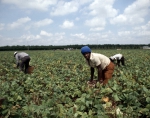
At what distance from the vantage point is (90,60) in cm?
466

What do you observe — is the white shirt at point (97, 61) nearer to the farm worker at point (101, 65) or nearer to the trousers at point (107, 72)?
the farm worker at point (101, 65)

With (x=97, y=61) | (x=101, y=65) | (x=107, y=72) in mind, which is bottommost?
(x=107, y=72)

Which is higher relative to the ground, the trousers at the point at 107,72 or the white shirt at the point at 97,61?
the white shirt at the point at 97,61

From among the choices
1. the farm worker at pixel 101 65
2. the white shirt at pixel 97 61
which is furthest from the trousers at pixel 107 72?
the white shirt at pixel 97 61

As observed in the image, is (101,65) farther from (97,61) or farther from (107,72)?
(97,61)

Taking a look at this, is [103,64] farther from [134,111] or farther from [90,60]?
[134,111]

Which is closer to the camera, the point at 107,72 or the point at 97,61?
the point at 97,61

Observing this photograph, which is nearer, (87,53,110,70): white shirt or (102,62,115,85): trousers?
(87,53,110,70): white shirt

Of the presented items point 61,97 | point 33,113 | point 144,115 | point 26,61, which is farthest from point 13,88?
point 26,61

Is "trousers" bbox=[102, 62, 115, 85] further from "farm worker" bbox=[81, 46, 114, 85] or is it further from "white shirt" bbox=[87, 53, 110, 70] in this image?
"white shirt" bbox=[87, 53, 110, 70]

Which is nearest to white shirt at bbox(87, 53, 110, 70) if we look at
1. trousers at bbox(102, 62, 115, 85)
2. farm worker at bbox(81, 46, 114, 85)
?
farm worker at bbox(81, 46, 114, 85)

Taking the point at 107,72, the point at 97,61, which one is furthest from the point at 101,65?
the point at 97,61

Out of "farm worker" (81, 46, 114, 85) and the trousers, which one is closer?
"farm worker" (81, 46, 114, 85)

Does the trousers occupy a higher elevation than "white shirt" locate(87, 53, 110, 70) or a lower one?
lower
